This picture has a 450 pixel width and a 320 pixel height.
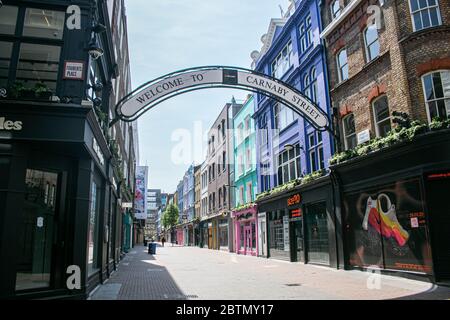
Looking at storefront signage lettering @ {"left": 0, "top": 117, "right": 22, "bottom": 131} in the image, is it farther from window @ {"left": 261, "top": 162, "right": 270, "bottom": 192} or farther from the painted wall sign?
window @ {"left": 261, "top": 162, "right": 270, "bottom": 192}

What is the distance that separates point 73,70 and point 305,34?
16.3m

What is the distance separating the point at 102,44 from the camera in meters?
13.4

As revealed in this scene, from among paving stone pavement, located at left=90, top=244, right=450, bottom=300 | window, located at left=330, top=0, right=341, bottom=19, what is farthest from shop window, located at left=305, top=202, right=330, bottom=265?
window, located at left=330, top=0, right=341, bottom=19

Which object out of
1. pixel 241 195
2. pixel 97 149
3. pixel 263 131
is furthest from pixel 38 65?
pixel 241 195

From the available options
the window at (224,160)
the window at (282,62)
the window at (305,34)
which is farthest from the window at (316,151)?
the window at (224,160)

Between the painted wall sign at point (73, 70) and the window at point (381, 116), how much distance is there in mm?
11424

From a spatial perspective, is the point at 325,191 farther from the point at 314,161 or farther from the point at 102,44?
the point at 102,44

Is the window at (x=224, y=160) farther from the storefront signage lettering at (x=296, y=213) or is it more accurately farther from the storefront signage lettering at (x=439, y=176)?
the storefront signage lettering at (x=439, y=176)

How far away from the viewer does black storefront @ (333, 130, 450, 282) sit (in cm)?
1188

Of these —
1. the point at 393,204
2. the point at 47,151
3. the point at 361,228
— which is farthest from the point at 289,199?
the point at 47,151

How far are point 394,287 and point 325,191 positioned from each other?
7.30 m

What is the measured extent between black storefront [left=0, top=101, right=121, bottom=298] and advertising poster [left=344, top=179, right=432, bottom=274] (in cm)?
1058
